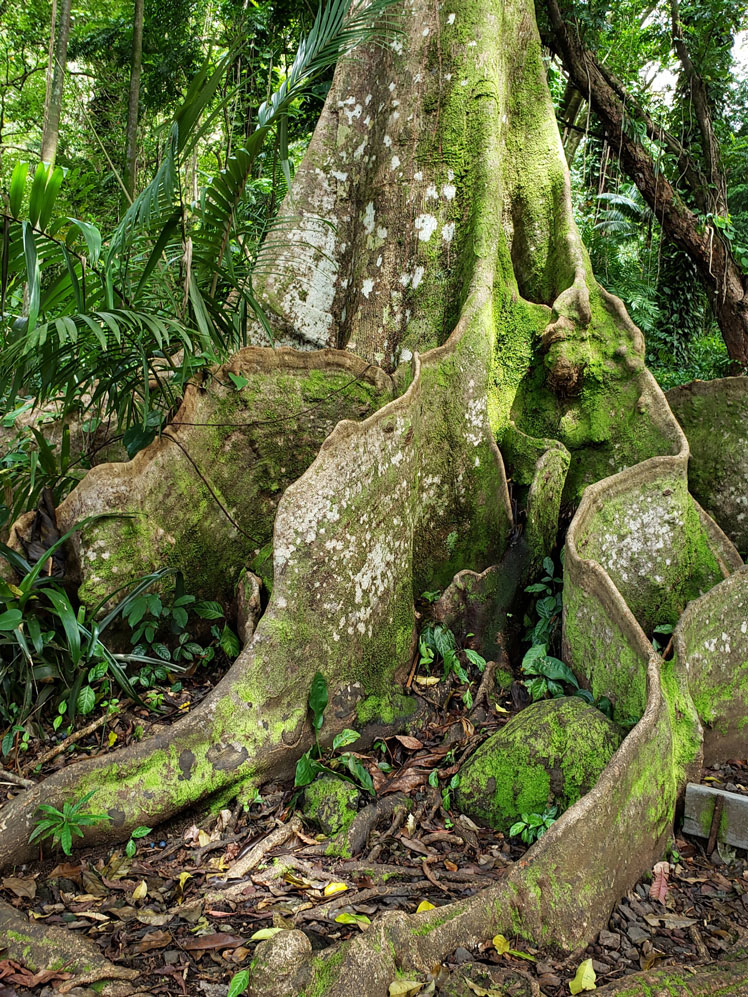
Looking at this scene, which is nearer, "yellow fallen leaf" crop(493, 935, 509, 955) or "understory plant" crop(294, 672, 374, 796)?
"yellow fallen leaf" crop(493, 935, 509, 955)

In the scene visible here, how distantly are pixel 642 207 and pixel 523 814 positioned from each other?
329 inches

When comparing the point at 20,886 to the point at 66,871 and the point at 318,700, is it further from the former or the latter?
the point at 318,700

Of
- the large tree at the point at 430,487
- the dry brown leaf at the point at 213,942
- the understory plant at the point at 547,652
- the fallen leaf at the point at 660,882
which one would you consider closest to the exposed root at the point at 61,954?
the large tree at the point at 430,487

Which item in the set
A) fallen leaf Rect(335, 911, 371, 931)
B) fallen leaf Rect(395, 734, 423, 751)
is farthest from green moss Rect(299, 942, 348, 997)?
fallen leaf Rect(395, 734, 423, 751)

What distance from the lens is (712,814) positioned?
281 centimetres

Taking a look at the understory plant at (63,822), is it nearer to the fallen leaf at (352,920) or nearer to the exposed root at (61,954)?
the exposed root at (61,954)

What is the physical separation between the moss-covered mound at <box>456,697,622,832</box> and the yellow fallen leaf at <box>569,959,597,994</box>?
70 cm

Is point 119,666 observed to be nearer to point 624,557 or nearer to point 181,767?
point 181,767

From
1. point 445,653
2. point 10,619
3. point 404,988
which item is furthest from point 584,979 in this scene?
point 10,619

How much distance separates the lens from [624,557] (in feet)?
11.8

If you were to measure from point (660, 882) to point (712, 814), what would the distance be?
374mm

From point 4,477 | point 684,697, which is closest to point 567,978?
point 684,697

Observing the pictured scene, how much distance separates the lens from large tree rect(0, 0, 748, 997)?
2.66 m

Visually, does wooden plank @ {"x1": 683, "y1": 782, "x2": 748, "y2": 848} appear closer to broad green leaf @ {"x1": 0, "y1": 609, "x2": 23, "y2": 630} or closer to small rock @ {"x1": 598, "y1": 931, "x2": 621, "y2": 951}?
small rock @ {"x1": 598, "y1": 931, "x2": 621, "y2": 951}
